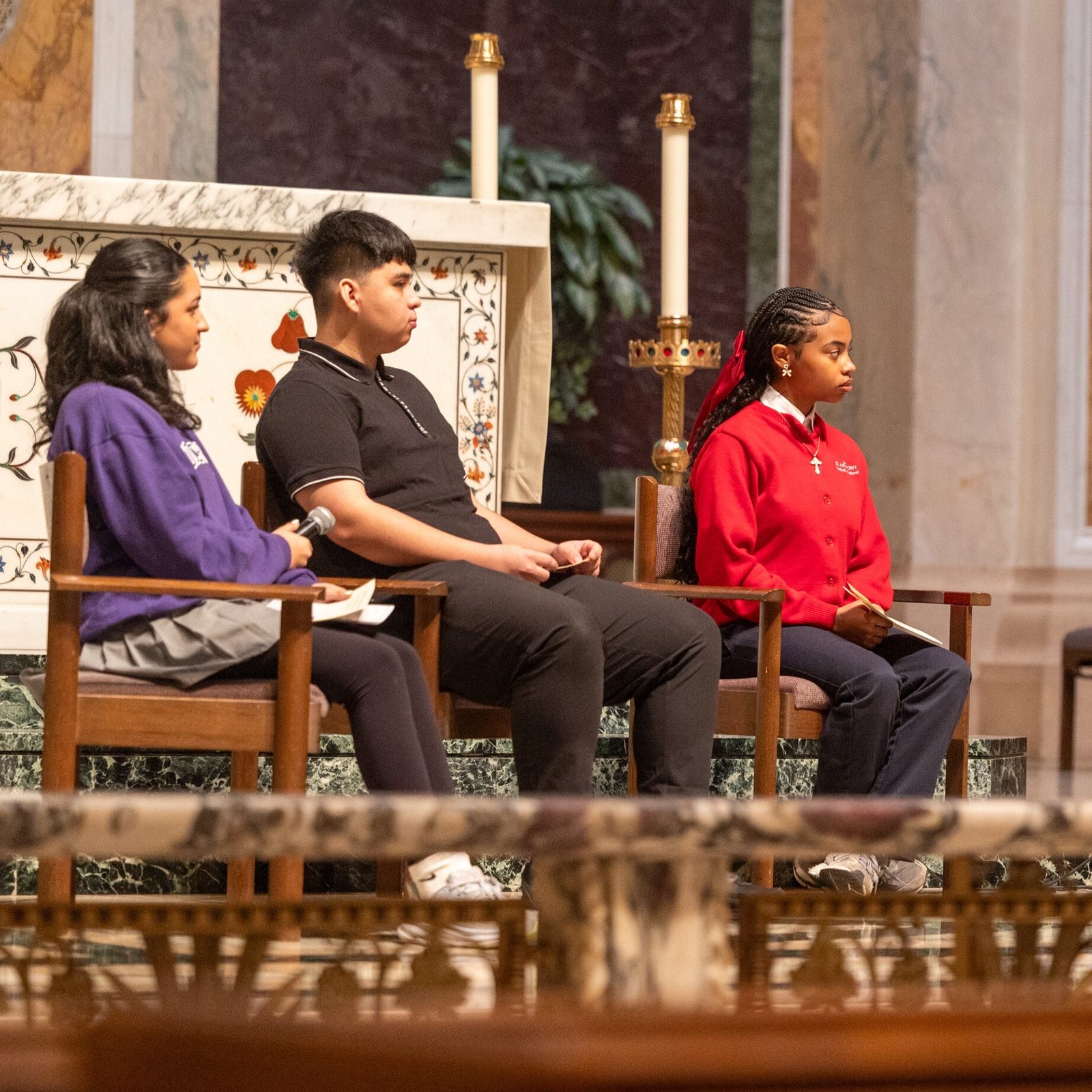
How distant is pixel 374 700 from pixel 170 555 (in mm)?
398

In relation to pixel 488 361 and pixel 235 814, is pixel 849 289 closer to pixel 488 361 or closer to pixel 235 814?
pixel 488 361

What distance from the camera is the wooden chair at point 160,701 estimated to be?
9.04ft

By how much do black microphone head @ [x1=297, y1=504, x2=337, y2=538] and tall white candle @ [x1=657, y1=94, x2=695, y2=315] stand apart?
4.71 ft

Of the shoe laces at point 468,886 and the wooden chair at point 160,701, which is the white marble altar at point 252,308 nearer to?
the wooden chair at point 160,701

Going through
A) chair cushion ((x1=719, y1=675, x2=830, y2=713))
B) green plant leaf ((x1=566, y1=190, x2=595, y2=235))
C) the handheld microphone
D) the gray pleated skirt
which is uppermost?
green plant leaf ((x1=566, y1=190, x2=595, y2=235))

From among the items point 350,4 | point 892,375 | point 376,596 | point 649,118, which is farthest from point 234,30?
point 376,596

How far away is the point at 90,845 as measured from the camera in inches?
44.4

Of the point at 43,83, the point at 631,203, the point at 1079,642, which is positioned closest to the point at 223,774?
A: the point at 1079,642

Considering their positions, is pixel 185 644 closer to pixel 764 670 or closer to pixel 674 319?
pixel 764 670

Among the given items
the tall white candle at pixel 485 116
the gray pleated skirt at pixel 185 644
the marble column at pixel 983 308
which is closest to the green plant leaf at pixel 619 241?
the marble column at pixel 983 308

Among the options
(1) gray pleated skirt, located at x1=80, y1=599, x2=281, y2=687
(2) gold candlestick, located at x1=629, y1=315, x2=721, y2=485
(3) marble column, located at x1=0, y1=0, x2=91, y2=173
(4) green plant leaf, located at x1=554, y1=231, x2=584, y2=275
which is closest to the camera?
(1) gray pleated skirt, located at x1=80, y1=599, x2=281, y2=687

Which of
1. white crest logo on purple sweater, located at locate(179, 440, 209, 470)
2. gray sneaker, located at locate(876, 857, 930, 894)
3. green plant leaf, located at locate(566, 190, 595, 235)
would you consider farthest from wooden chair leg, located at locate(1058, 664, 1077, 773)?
white crest logo on purple sweater, located at locate(179, 440, 209, 470)

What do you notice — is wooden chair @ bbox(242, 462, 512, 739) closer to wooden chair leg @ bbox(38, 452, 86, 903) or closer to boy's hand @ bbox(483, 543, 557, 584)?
boy's hand @ bbox(483, 543, 557, 584)

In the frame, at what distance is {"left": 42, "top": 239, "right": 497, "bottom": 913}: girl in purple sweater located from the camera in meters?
2.88
